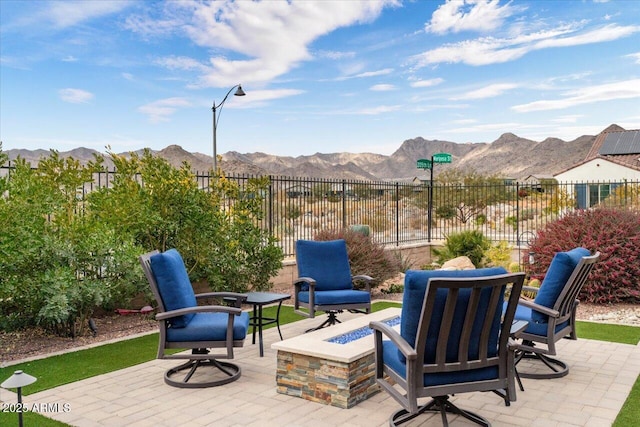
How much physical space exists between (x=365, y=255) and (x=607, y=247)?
155 inches

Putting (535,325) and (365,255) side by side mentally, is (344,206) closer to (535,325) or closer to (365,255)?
(365,255)

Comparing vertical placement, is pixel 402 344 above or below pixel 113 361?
above

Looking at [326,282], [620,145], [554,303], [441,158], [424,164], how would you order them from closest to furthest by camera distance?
[554,303], [326,282], [441,158], [424,164], [620,145]

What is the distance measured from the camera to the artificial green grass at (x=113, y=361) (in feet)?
14.9

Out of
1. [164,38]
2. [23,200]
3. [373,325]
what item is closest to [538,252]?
[373,325]

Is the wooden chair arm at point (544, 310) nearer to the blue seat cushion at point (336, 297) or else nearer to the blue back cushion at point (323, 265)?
the blue seat cushion at point (336, 297)

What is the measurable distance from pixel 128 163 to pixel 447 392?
6.01 meters

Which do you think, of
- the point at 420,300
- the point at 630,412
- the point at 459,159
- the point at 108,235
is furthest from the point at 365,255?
the point at 459,159

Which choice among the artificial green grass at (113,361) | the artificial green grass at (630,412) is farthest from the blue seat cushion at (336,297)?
the artificial green grass at (630,412)

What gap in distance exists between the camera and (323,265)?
24.1 feet

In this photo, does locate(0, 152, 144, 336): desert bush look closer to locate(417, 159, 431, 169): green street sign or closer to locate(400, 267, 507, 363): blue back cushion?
locate(400, 267, 507, 363): blue back cushion

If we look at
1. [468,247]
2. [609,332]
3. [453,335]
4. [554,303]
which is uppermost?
[453,335]

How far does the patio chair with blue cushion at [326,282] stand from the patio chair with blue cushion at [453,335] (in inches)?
124

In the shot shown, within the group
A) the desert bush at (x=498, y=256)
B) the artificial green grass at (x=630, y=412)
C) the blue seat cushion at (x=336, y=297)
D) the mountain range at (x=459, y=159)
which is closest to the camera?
the artificial green grass at (x=630, y=412)
